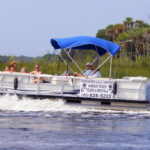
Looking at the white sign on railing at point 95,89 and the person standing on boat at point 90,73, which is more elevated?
the person standing on boat at point 90,73

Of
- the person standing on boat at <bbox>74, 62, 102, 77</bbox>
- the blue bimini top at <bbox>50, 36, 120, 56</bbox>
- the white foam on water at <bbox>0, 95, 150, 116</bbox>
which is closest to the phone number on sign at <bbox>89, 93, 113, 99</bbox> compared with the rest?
the white foam on water at <bbox>0, 95, 150, 116</bbox>

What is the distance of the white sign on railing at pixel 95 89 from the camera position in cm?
1680

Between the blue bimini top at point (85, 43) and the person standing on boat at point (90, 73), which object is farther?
the person standing on boat at point (90, 73)

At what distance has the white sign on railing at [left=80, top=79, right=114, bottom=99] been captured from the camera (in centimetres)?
1680

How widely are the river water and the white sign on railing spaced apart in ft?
1.52

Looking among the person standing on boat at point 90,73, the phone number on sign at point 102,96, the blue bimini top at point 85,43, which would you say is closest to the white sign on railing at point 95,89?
the phone number on sign at point 102,96

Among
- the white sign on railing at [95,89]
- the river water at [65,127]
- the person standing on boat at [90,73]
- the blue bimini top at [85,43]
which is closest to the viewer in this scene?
the river water at [65,127]

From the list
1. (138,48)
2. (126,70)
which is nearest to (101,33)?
(138,48)

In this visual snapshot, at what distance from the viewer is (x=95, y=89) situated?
16.8 m

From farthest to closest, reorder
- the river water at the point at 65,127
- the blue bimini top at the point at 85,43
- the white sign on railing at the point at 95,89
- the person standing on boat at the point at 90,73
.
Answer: the person standing on boat at the point at 90,73
the blue bimini top at the point at 85,43
the white sign on railing at the point at 95,89
the river water at the point at 65,127

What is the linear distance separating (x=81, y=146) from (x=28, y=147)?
1032mm

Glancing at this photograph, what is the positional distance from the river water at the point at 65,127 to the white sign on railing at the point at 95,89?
1.52 feet

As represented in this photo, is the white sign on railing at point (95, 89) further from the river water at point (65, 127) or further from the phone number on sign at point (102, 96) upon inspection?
the river water at point (65, 127)

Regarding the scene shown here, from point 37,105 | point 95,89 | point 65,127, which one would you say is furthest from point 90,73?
point 65,127
